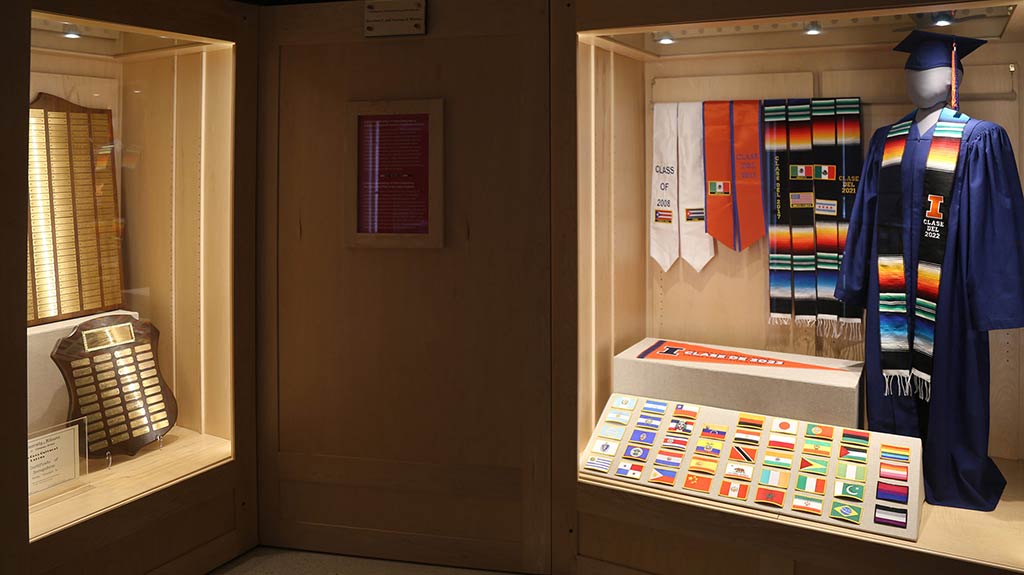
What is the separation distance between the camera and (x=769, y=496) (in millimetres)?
2654

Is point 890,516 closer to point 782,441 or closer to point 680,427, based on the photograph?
point 782,441

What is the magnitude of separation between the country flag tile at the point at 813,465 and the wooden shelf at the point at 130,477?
83.3 inches

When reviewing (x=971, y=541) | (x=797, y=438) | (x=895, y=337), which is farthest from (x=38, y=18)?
(x=971, y=541)

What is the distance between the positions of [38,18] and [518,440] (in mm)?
2079

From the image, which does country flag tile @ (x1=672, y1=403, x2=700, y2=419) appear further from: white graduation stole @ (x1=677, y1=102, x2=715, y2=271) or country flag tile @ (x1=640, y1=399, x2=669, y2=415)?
white graduation stole @ (x1=677, y1=102, x2=715, y2=271)

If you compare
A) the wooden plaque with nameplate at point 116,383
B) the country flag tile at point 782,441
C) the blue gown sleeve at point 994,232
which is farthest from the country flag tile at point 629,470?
the wooden plaque with nameplate at point 116,383

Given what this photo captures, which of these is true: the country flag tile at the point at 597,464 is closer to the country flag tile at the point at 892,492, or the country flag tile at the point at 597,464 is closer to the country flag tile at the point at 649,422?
the country flag tile at the point at 649,422

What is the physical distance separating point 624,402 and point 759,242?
2.87ft

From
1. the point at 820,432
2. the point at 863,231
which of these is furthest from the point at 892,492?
the point at 863,231

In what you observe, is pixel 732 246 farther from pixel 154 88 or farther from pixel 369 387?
pixel 154 88

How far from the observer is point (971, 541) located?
8.14ft

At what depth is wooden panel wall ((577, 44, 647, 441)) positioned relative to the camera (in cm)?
298

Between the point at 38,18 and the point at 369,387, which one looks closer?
the point at 38,18

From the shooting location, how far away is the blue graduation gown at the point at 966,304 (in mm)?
2654
